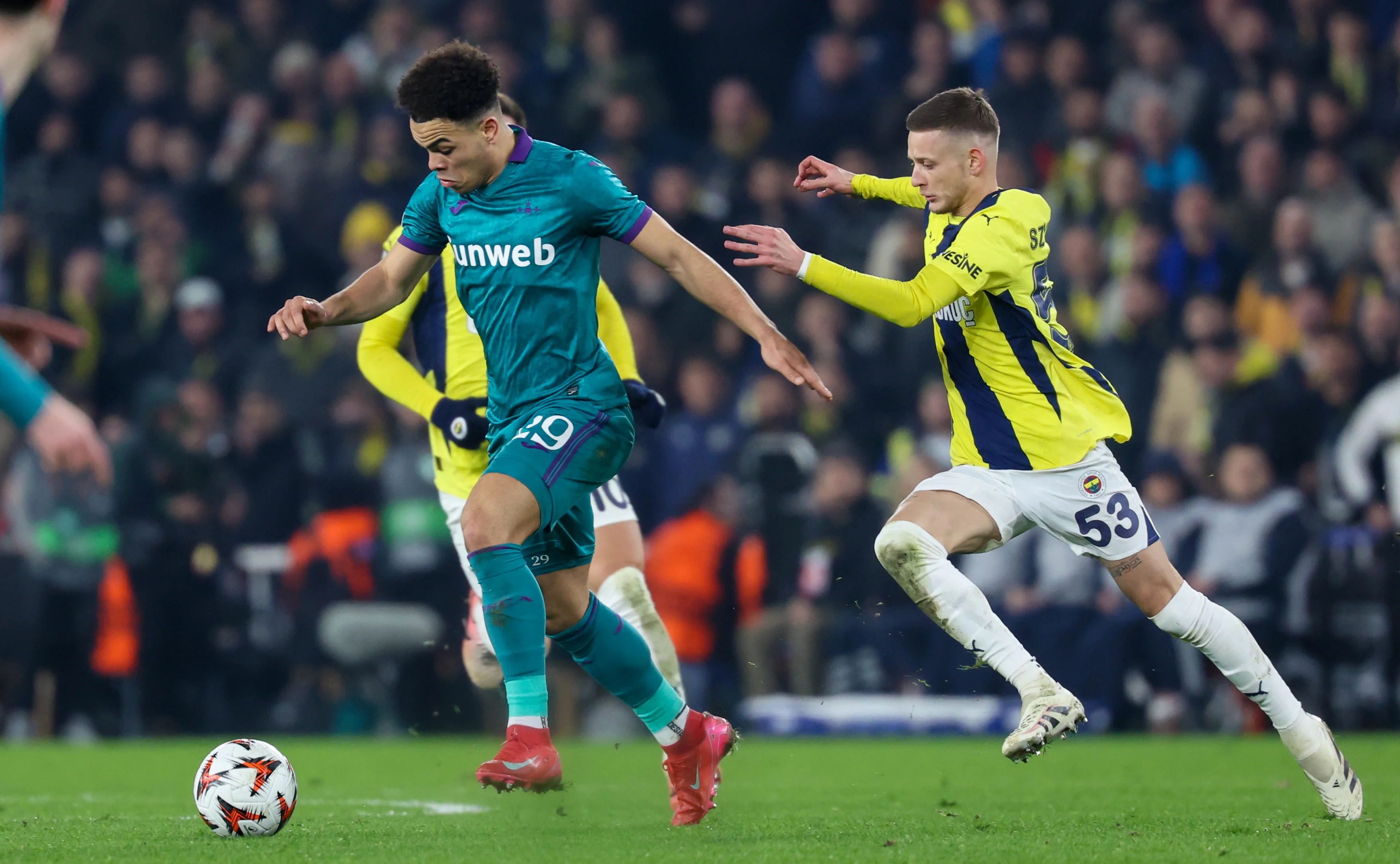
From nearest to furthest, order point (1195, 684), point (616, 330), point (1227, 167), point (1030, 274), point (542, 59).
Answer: point (1030, 274)
point (616, 330)
point (1195, 684)
point (1227, 167)
point (542, 59)

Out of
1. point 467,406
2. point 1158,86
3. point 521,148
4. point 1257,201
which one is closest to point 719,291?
point 521,148

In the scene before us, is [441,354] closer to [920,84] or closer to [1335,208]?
[920,84]

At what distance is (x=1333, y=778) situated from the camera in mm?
5746

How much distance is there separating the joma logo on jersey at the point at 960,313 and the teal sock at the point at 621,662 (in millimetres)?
1565

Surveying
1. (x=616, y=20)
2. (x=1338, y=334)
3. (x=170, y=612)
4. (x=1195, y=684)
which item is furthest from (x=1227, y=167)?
(x=170, y=612)

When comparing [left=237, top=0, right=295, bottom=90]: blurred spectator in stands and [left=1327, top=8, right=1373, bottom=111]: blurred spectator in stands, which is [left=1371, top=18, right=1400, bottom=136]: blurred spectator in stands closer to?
[left=1327, top=8, right=1373, bottom=111]: blurred spectator in stands

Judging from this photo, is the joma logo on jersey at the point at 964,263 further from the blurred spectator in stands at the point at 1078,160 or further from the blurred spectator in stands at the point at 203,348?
the blurred spectator in stands at the point at 203,348

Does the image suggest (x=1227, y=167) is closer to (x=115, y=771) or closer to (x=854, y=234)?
(x=854, y=234)

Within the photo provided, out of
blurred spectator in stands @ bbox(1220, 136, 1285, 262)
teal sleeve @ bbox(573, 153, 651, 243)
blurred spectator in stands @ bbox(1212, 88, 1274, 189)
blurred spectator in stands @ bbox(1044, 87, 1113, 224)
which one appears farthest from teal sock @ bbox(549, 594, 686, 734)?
blurred spectator in stands @ bbox(1212, 88, 1274, 189)

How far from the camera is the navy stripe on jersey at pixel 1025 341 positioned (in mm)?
5930

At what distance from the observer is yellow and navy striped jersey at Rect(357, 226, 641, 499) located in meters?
6.98

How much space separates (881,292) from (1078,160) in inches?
294

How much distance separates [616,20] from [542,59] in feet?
2.73

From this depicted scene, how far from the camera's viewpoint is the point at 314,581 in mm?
11922
